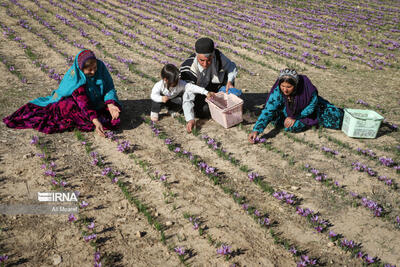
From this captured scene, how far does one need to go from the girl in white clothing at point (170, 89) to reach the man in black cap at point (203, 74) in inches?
8.5

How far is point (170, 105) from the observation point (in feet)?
27.8

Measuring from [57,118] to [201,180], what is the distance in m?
3.72

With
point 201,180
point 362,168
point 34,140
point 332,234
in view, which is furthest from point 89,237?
point 362,168

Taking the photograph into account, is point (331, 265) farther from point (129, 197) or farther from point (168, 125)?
point (168, 125)

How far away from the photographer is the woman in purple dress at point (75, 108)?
7.20m

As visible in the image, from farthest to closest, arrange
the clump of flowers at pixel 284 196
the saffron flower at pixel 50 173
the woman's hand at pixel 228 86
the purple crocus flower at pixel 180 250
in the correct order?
the woman's hand at pixel 228 86 < the saffron flower at pixel 50 173 < the clump of flowers at pixel 284 196 < the purple crocus flower at pixel 180 250

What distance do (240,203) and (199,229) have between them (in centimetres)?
98

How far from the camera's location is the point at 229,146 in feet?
24.0

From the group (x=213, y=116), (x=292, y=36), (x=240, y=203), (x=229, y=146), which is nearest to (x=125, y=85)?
(x=213, y=116)

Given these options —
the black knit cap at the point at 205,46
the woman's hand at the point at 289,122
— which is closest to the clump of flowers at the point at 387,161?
the woman's hand at the point at 289,122

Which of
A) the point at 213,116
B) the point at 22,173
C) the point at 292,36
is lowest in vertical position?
the point at 22,173

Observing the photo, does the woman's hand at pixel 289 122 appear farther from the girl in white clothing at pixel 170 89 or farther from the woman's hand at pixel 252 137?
the girl in white clothing at pixel 170 89

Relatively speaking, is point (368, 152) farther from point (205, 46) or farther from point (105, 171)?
point (105, 171)

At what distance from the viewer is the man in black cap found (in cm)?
739
